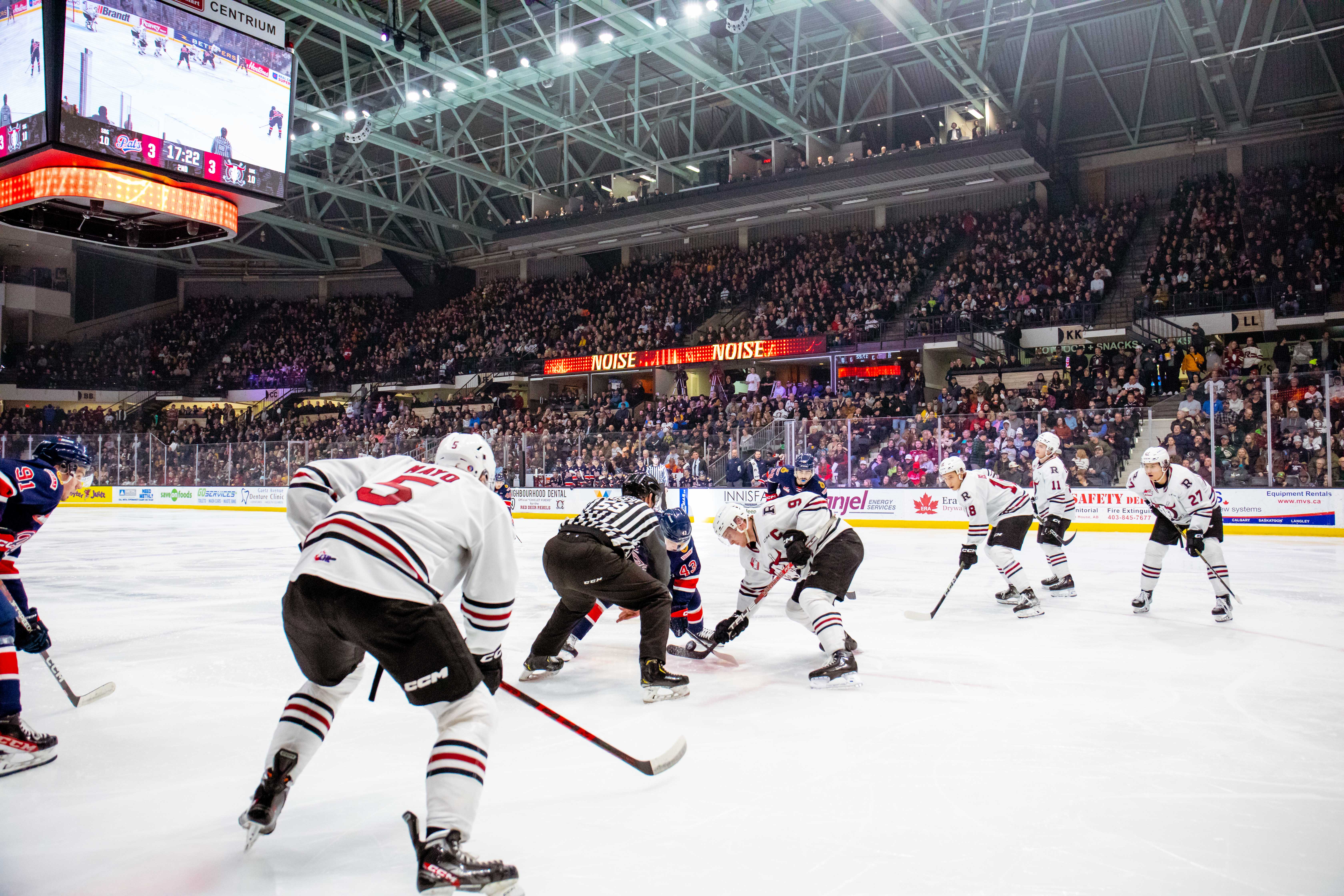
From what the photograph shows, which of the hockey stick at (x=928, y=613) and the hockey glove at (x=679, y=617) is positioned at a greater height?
the hockey glove at (x=679, y=617)

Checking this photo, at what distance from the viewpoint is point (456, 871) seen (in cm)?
213

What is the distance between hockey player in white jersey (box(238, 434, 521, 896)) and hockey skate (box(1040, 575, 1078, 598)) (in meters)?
5.94

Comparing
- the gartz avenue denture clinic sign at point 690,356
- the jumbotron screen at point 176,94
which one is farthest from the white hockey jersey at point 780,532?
the gartz avenue denture clinic sign at point 690,356

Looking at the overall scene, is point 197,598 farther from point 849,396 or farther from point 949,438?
point 849,396

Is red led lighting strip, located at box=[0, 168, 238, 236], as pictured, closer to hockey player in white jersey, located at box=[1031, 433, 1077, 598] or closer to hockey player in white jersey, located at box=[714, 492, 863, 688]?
hockey player in white jersey, located at box=[714, 492, 863, 688]

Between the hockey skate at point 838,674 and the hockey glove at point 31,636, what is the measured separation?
340cm

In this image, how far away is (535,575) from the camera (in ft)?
29.1

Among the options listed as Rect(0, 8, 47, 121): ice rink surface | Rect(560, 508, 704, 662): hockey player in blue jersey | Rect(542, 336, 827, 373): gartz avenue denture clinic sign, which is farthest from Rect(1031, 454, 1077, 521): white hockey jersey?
Rect(542, 336, 827, 373): gartz avenue denture clinic sign

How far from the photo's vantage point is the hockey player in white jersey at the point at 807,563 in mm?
4516

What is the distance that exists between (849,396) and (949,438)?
4966 millimetres

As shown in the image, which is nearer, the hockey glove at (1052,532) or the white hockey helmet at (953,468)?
the white hockey helmet at (953,468)

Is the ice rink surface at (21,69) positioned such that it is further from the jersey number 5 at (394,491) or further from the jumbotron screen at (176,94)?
the jersey number 5 at (394,491)

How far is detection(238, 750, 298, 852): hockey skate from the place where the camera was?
2.51 meters

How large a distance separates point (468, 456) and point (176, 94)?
9280mm
